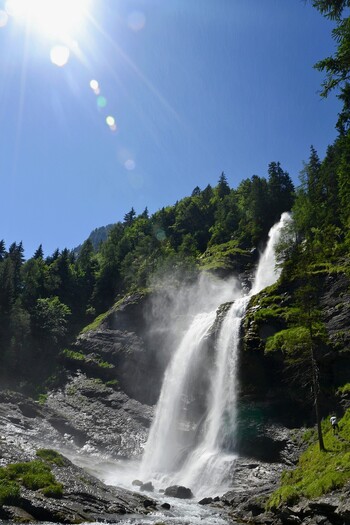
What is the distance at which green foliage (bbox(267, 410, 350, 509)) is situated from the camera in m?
19.3

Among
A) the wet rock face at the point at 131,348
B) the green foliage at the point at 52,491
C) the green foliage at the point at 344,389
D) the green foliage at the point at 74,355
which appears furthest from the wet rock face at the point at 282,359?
the green foliage at the point at 74,355

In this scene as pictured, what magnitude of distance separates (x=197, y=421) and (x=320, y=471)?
62.3 feet

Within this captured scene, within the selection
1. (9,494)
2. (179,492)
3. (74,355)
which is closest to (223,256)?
(74,355)

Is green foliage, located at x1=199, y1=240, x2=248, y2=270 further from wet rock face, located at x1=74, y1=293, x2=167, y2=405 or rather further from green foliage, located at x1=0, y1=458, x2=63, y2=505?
green foliage, located at x1=0, y1=458, x2=63, y2=505

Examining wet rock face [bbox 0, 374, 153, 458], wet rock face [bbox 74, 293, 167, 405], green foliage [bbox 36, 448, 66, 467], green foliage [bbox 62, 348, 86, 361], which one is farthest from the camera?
green foliage [bbox 62, 348, 86, 361]

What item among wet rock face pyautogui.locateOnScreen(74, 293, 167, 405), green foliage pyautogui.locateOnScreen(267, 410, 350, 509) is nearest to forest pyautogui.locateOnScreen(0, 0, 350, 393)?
wet rock face pyautogui.locateOnScreen(74, 293, 167, 405)

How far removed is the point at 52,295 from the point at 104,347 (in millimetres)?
29662

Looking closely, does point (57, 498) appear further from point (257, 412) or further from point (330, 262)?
point (330, 262)

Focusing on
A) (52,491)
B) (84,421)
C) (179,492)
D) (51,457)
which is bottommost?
(179,492)

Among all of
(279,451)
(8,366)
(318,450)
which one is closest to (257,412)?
(279,451)

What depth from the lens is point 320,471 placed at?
22.7 metres

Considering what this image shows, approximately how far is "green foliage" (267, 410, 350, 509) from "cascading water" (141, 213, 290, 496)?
7.27 meters

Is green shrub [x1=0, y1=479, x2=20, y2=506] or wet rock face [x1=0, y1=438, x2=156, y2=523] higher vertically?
green shrub [x1=0, y1=479, x2=20, y2=506]

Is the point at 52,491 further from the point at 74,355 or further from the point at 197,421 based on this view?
the point at 74,355
